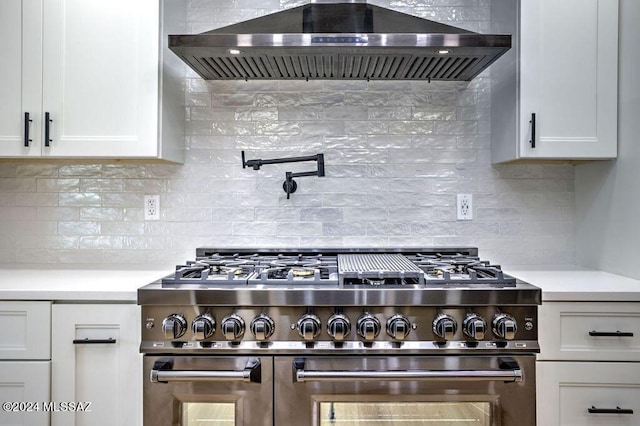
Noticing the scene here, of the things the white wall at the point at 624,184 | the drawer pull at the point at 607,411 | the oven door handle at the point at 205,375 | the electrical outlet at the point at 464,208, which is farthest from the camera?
the electrical outlet at the point at 464,208

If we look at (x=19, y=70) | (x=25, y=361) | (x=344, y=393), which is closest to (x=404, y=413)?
(x=344, y=393)

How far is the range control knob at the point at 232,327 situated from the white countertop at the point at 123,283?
359 mm

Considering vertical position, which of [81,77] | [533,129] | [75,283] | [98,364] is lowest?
[98,364]

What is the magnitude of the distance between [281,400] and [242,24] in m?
1.43

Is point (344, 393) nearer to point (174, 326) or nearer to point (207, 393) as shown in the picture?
point (207, 393)

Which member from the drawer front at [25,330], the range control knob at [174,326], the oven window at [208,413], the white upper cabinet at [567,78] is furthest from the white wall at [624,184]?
the drawer front at [25,330]

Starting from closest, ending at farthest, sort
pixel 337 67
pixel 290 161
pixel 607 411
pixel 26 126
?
pixel 607 411 → pixel 26 126 → pixel 337 67 → pixel 290 161

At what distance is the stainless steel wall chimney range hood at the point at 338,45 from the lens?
1610mm

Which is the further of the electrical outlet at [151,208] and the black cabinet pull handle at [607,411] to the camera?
the electrical outlet at [151,208]

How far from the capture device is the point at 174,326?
1392 millimetres

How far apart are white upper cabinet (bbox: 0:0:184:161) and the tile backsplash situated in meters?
0.35

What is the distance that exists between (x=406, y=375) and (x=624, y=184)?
1.27 metres

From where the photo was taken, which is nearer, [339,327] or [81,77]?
[339,327]

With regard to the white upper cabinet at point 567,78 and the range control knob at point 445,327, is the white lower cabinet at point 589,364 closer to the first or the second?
the range control knob at point 445,327
